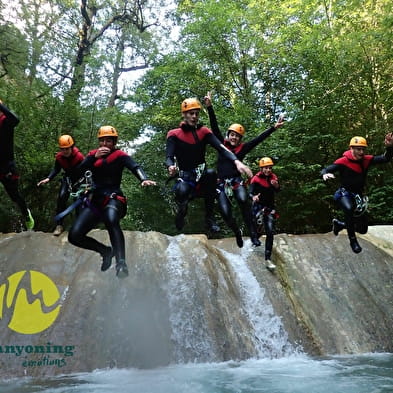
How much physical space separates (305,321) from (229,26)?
1217 cm

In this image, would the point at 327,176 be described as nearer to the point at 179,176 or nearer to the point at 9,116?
the point at 179,176

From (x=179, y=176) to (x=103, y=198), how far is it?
1.26 metres

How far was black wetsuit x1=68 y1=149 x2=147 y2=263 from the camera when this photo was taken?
5265 millimetres

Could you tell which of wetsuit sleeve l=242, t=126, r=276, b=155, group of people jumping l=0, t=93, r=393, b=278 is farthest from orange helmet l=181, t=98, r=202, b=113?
wetsuit sleeve l=242, t=126, r=276, b=155

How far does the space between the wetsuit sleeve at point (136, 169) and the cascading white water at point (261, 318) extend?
4514mm

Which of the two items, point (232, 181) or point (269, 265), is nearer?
point (232, 181)

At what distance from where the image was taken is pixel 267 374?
21.2 ft

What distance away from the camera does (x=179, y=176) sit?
19.8 ft

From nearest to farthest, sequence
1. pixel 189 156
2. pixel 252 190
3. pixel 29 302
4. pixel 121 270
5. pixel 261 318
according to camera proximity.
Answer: pixel 121 270 → pixel 189 156 → pixel 29 302 → pixel 261 318 → pixel 252 190

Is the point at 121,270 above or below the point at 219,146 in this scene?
below

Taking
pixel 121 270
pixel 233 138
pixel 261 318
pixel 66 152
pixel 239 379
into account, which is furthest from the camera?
pixel 261 318

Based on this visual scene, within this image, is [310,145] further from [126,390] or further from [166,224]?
[126,390]

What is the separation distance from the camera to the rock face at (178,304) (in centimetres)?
714

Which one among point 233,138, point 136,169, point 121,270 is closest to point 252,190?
point 233,138
